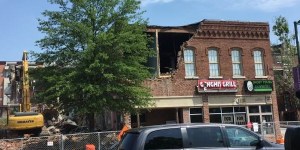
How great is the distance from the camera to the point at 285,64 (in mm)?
49969

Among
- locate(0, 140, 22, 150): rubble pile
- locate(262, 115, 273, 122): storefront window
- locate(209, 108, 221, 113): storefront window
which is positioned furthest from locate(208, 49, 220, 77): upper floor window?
locate(0, 140, 22, 150): rubble pile

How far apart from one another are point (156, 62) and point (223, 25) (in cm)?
617

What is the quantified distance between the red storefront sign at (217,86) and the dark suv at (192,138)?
2100cm

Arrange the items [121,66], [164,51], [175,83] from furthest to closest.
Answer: [164,51]
[175,83]
[121,66]

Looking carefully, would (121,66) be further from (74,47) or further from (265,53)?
(265,53)

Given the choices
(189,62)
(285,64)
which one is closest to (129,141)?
(189,62)

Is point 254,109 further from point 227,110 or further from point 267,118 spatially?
point 227,110

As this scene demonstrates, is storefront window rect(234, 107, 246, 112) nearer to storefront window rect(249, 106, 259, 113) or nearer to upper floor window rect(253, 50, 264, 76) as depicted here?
storefront window rect(249, 106, 259, 113)

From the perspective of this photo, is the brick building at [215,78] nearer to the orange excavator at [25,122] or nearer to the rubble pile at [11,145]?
the orange excavator at [25,122]

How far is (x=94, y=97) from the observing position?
23312 millimetres

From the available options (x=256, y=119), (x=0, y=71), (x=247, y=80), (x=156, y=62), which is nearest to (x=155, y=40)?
(x=156, y=62)

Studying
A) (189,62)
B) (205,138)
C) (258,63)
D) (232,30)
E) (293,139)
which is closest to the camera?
(293,139)

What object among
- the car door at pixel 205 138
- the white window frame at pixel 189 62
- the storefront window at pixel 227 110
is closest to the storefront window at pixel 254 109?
the storefront window at pixel 227 110

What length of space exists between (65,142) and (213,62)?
1459 centimetres
